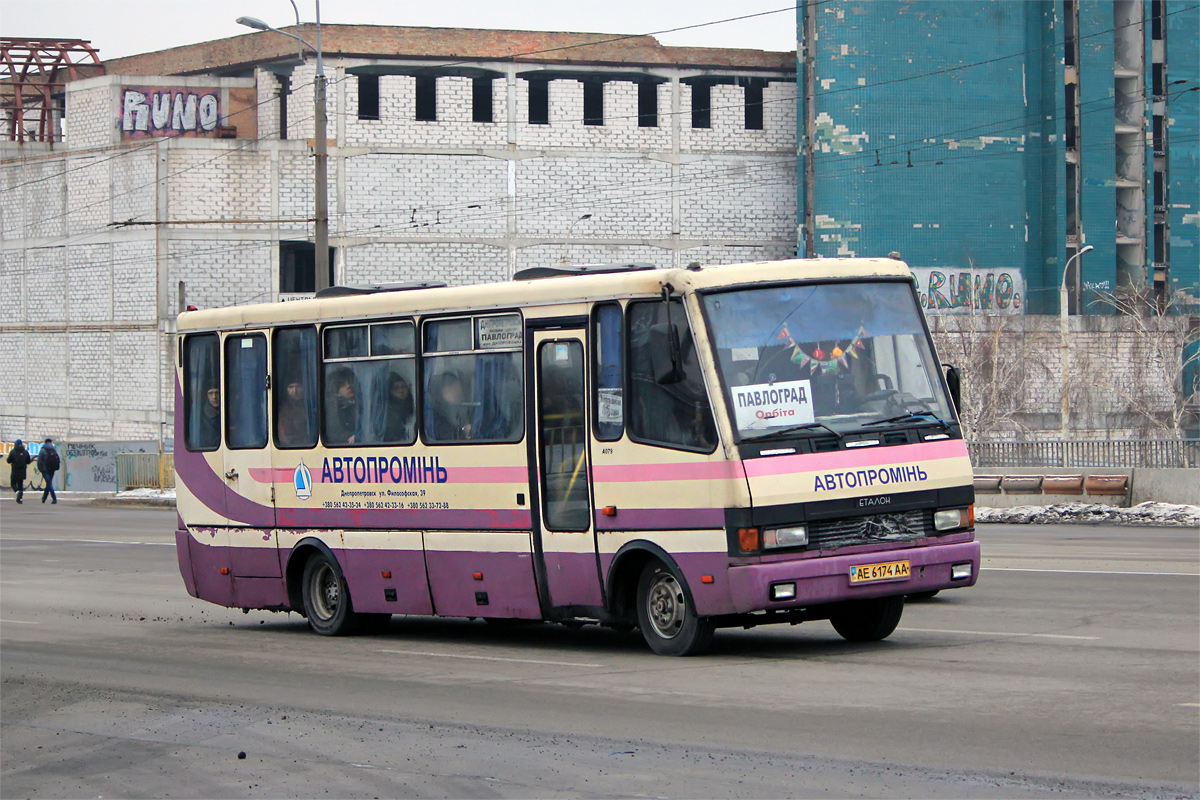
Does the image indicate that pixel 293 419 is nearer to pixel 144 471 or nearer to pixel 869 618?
pixel 869 618

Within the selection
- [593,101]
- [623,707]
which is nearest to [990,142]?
[593,101]

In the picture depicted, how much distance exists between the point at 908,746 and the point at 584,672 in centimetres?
359

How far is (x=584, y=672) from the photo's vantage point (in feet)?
36.4

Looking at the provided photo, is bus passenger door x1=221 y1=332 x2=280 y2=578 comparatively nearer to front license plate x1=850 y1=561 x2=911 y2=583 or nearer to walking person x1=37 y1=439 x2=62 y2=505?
front license plate x1=850 y1=561 x2=911 y2=583

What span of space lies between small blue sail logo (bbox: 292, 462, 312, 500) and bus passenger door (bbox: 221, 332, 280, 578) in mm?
379

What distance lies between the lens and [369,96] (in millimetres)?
66812

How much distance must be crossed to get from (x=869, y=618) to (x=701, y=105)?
192 feet

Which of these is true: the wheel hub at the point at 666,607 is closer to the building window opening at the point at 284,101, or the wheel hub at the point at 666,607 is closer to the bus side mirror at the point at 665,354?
the bus side mirror at the point at 665,354

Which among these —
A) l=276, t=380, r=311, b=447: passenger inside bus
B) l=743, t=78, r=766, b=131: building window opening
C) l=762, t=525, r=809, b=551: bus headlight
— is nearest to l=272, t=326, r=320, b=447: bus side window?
l=276, t=380, r=311, b=447: passenger inside bus

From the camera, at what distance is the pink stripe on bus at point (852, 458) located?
35.4 ft

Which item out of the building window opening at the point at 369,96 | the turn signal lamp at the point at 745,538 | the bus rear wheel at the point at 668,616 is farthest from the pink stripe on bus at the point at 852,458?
the building window opening at the point at 369,96

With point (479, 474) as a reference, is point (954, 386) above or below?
above

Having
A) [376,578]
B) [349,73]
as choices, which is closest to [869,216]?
[349,73]

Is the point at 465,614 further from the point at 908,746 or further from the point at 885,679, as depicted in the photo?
the point at 908,746
